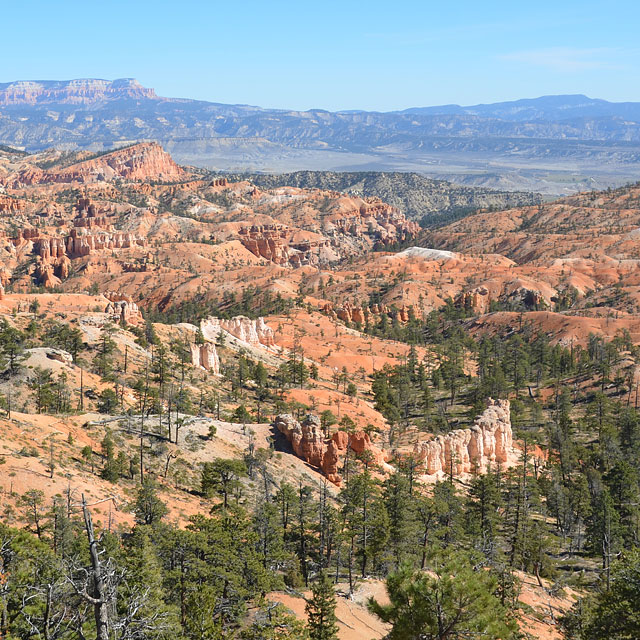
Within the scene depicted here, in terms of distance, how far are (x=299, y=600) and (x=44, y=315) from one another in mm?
80313

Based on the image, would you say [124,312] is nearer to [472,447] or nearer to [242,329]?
[242,329]

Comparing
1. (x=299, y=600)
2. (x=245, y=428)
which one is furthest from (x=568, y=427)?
(x=299, y=600)

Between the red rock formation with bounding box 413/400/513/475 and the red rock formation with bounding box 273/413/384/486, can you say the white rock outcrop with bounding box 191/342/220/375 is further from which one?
the red rock formation with bounding box 413/400/513/475

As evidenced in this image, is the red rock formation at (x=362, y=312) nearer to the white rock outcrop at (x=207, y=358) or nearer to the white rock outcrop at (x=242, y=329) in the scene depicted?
the white rock outcrop at (x=242, y=329)

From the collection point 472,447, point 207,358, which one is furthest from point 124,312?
point 472,447

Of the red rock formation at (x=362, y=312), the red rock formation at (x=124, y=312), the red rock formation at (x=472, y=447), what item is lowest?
the red rock formation at (x=362, y=312)

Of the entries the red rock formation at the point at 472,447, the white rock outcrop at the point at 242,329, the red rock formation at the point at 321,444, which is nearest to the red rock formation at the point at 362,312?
the white rock outcrop at the point at 242,329

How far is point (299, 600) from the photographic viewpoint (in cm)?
4278

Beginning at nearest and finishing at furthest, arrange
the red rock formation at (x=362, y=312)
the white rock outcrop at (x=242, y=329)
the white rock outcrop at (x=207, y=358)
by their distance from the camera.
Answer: the white rock outcrop at (x=207, y=358) < the white rock outcrop at (x=242, y=329) < the red rock formation at (x=362, y=312)

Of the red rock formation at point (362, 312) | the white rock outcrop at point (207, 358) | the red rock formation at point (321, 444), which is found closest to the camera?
the red rock formation at point (321, 444)

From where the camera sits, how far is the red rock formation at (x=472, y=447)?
78000mm

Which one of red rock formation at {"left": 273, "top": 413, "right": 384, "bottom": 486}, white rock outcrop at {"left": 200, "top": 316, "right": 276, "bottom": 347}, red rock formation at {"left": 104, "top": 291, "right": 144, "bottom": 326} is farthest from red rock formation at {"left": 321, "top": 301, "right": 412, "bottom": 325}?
red rock formation at {"left": 273, "top": 413, "right": 384, "bottom": 486}

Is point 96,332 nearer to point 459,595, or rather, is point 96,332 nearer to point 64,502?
point 64,502

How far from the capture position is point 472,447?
84.4 m
